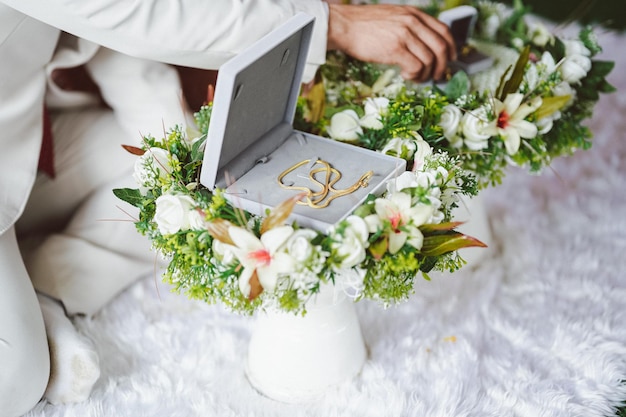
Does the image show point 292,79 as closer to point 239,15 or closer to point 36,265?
point 239,15

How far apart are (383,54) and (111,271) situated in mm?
608

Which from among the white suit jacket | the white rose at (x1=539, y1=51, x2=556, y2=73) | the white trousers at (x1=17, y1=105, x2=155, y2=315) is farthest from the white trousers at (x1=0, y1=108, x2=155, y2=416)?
the white rose at (x1=539, y1=51, x2=556, y2=73)

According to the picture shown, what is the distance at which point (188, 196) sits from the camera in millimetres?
897

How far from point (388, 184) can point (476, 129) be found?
25 cm

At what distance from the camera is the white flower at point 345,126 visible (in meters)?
1.10

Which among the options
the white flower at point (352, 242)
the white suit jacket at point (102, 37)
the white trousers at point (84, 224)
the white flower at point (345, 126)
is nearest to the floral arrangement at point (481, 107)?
the white flower at point (345, 126)

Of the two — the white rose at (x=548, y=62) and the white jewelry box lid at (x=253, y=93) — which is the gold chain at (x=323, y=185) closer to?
the white jewelry box lid at (x=253, y=93)

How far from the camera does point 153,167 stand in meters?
0.95

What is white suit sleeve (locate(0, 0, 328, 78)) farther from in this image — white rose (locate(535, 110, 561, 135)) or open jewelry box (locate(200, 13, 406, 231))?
white rose (locate(535, 110, 561, 135))

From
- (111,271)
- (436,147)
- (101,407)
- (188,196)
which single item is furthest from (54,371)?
(436,147)

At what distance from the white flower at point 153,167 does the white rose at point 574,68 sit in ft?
2.24

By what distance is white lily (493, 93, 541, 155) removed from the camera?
1.12 metres

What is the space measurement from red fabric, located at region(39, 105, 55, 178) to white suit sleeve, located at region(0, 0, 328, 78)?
0.98ft

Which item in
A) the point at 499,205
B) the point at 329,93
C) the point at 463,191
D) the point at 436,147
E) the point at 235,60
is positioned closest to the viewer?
the point at 235,60
